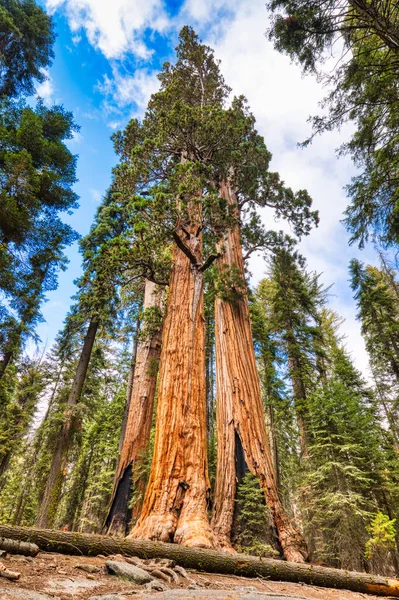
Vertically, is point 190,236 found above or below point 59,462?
above

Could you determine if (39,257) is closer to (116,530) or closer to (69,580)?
(116,530)

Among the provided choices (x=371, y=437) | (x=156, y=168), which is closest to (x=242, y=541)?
(x=371, y=437)

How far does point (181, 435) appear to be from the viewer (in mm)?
4348

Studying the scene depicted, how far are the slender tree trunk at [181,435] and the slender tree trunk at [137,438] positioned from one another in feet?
8.27

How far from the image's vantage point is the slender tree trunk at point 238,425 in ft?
14.5

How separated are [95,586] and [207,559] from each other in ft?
4.60

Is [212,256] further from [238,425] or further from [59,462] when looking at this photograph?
[59,462]

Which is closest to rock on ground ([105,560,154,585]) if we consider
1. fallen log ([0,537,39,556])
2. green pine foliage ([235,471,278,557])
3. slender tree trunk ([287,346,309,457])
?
fallen log ([0,537,39,556])

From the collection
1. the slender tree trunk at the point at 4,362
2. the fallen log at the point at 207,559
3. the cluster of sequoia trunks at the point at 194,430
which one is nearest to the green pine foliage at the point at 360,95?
the cluster of sequoia trunks at the point at 194,430

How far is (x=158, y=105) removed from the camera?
27.8ft

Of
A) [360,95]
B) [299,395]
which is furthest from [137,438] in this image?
[360,95]

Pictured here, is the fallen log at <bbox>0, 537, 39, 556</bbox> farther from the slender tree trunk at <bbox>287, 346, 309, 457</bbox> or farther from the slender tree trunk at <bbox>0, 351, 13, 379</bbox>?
the slender tree trunk at <bbox>0, 351, 13, 379</bbox>

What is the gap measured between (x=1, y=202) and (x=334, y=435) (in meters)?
10.8

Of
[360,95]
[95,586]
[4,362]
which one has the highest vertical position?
[360,95]
